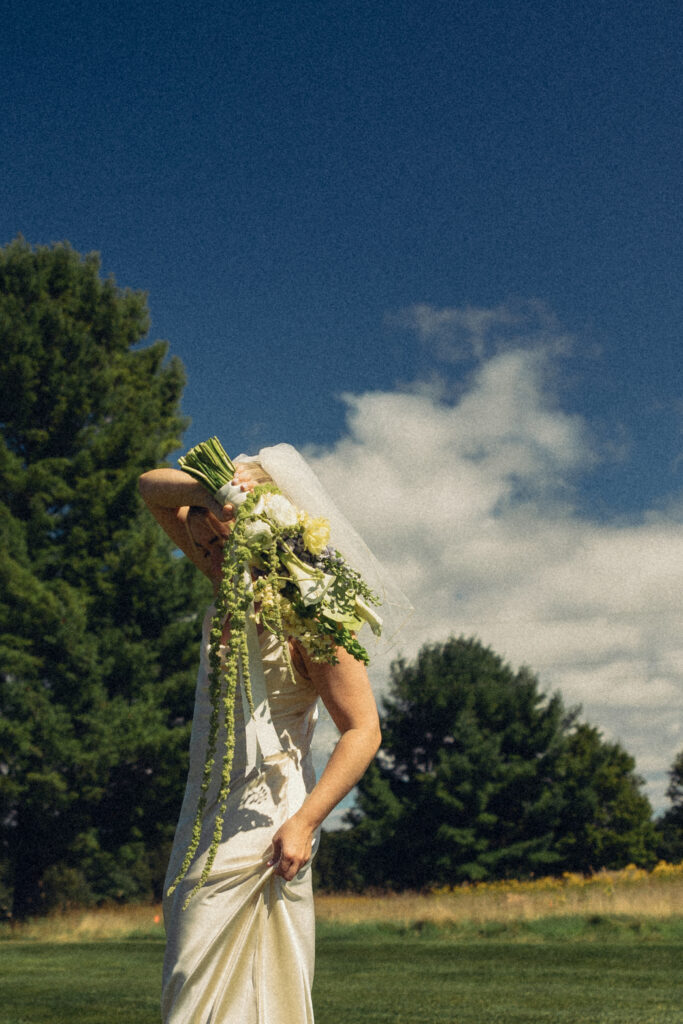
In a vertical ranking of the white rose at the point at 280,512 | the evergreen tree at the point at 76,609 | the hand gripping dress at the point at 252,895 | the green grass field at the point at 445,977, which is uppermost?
the evergreen tree at the point at 76,609

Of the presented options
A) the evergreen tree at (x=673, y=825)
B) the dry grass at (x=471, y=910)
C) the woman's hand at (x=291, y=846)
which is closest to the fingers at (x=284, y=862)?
the woman's hand at (x=291, y=846)

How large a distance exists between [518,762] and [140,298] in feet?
92.5

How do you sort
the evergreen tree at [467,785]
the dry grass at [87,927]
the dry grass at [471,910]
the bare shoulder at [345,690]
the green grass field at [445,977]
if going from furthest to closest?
the evergreen tree at [467,785] < the dry grass at [87,927] < the dry grass at [471,910] < the green grass field at [445,977] < the bare shoulder at [345,690]

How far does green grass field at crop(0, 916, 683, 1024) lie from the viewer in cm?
838

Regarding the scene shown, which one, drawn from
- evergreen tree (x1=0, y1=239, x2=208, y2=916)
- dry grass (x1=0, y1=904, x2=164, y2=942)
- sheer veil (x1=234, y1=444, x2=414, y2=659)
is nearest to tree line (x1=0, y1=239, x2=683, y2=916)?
evergreen tree (x1=0, y1=239, x2=208, y2=916)

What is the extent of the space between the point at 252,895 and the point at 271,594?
83 centimetres

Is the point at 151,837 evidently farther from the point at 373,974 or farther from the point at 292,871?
the point at 292,871

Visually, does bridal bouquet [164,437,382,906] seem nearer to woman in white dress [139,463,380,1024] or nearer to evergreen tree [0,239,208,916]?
woman in white dress [139,463,380,1024]

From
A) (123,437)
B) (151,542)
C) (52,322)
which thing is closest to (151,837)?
(151,542)

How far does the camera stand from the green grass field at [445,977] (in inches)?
330

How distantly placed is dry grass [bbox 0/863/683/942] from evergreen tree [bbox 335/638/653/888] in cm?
1896

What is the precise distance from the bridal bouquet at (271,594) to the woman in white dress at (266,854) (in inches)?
2.2

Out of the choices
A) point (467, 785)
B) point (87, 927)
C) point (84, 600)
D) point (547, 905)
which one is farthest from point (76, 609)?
point (467, 785)

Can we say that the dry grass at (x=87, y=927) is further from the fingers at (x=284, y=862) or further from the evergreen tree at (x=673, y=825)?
the evergreen tree at (x=673, y=825)
